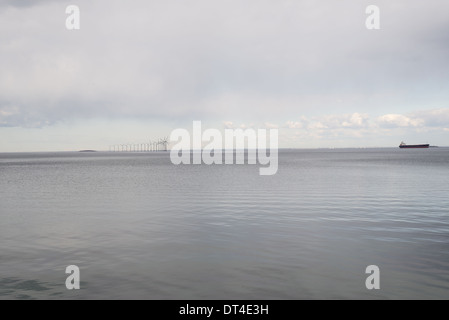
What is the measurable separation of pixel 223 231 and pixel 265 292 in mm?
9349

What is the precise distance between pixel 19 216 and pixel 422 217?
99.5 ft

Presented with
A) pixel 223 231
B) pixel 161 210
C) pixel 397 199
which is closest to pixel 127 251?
pixel 223 231

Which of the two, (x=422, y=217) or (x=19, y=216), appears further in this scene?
(x=19, y=216)

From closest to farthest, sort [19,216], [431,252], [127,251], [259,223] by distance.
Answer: [431,252]
[127,251]
[259,223]
[19,216]

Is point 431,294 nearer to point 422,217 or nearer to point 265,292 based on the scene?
point 265,292

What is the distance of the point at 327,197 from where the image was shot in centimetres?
3653

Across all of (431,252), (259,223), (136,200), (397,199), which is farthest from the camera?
(136,200)

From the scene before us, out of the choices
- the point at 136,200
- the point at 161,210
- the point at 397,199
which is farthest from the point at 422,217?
the point at 136,200

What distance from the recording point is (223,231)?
21375mm

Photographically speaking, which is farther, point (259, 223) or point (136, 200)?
point (136, 200)

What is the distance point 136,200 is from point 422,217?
84.8 feet

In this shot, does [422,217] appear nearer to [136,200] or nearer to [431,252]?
[431,252]

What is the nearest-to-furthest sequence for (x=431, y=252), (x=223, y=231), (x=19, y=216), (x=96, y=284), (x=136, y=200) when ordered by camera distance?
1. (x=96, y=284)
2. (x=431, y=252)
3. (x=223, y=231)
4. (x=19, y=216)
5. (x=136, y=200)

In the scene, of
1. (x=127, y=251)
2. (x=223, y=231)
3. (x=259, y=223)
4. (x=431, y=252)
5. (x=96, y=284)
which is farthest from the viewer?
(x=259, y=223)
